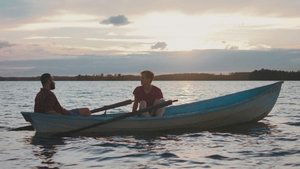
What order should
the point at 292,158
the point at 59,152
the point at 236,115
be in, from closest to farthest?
the point at 292,158 < the point at 59,152 < the point at 236,115

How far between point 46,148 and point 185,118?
5225mm

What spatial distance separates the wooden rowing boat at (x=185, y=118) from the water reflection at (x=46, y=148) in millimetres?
A: 357

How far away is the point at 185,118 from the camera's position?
647 inches

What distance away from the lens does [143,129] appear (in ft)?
52.7

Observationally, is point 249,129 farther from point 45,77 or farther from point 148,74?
point 45,77

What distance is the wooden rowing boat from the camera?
602 inches

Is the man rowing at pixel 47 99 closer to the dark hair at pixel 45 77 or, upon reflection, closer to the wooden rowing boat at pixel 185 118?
the dark hair at pixel 45 77

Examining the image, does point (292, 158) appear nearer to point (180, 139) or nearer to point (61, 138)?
point (180, 139)

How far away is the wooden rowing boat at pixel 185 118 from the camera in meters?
15.3

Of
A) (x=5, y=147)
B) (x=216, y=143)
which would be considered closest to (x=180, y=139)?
(x=216, y=143)

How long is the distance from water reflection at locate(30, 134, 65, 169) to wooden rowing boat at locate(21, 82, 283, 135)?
1.17 ft

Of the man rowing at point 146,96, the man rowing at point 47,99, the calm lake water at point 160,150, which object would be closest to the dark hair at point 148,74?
the man rowing at point 146,96

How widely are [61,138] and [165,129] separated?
3616 mm

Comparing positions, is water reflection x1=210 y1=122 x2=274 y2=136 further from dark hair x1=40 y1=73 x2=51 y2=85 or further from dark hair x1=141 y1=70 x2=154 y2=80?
dark hair x1=40 y1=73 x2=51 y2=85
